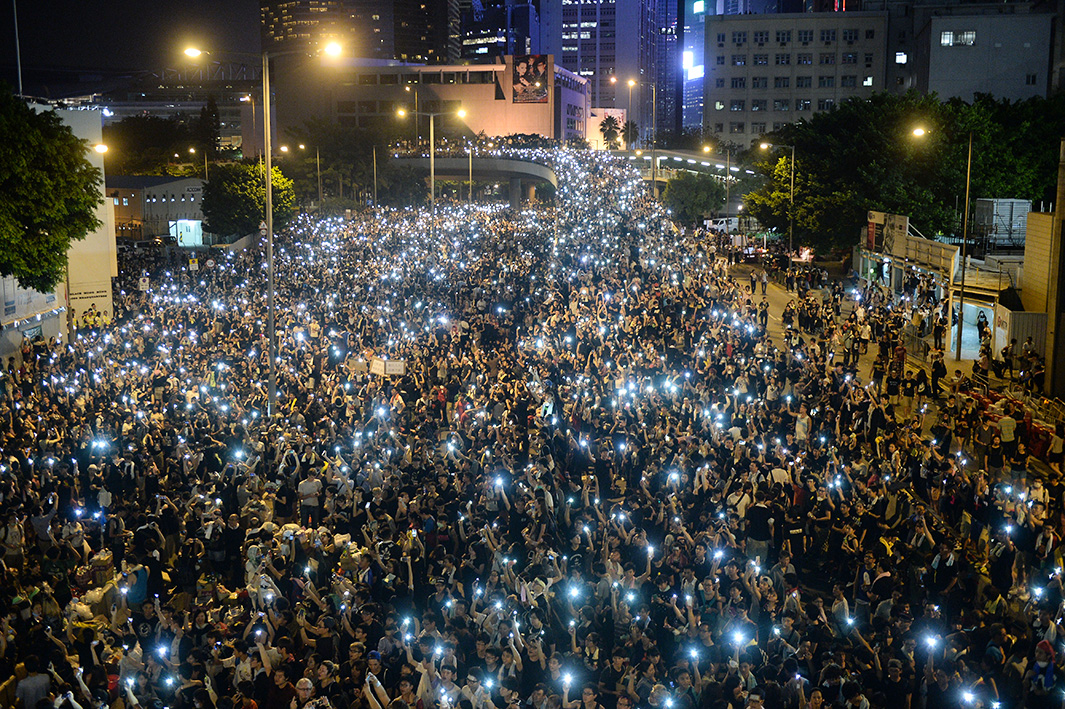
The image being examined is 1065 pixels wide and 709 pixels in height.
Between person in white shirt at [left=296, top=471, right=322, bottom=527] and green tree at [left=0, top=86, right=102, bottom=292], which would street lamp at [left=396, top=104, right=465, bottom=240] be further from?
person in white shirt at [left=296, top=471, right=322, bottom=527]

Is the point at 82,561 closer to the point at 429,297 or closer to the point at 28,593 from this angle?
the point at 28,593

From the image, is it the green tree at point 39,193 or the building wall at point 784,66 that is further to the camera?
the building wall at point 784,66

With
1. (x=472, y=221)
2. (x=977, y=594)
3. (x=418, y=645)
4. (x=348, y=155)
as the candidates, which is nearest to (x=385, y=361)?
(x=418, y=645)

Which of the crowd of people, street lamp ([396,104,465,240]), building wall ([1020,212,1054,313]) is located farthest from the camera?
street lamp ([396,104,465,240])

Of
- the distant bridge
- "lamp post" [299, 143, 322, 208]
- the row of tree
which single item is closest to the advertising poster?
the distant bridge

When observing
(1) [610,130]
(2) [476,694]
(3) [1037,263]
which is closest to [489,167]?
(3) [1037,263]

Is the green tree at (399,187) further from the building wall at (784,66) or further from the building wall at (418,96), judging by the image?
the building wall at (784,66)

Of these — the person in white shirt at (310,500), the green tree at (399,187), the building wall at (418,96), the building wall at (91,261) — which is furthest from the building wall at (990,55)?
the person in white shirt at (310,500)
